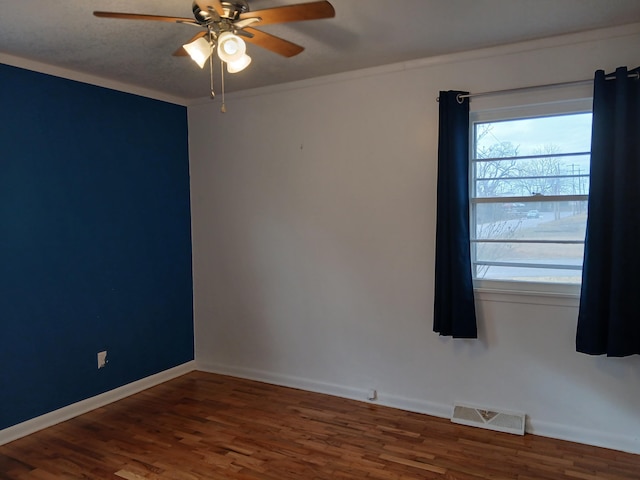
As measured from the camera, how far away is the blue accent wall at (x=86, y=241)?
122 inches

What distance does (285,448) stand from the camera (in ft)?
9.52

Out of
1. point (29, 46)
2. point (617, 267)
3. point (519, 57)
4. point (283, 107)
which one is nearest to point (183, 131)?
point (283, 107)

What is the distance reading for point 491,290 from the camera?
311 cm

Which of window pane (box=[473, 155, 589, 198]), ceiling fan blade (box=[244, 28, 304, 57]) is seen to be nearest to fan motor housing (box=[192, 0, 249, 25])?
ceiling fan blade (box=[244, 28, 304, 57])

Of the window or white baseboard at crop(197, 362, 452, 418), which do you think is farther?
white baseboard at crop(197, 362, 452, 418)

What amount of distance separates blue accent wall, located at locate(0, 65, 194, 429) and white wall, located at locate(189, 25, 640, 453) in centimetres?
28

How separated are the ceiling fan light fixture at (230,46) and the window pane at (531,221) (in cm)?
191

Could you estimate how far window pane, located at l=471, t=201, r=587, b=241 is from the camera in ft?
9.51

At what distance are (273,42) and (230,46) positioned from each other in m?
0.35

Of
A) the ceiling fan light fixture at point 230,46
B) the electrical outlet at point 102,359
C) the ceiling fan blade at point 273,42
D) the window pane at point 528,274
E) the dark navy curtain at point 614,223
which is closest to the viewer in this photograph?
the ceiling fan light fixture at point 230,46

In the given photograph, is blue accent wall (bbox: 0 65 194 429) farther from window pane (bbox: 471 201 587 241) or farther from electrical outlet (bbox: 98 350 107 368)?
window pane (bbox: 471 201 587 241)

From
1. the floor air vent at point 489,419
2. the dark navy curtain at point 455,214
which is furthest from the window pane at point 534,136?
the floor air vent at point 489,419

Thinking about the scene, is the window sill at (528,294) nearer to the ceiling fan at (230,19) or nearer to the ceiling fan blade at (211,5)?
the ceiling fan at (230,19)

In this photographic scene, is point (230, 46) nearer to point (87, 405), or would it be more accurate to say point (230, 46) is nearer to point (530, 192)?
point (530, 192)
